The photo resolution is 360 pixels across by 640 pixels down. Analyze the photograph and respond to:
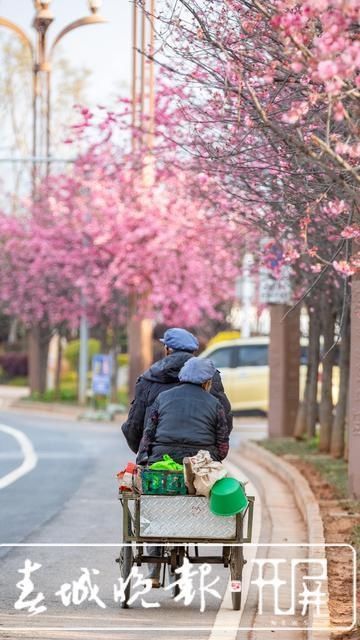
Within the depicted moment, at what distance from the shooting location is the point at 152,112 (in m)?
33.8

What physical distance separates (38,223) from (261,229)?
32.4 metres

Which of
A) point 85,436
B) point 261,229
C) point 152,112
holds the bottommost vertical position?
point 85,436

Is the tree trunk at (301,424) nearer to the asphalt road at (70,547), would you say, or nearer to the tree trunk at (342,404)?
the asphalt road at (70,547)

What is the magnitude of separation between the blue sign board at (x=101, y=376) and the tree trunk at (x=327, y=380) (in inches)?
629

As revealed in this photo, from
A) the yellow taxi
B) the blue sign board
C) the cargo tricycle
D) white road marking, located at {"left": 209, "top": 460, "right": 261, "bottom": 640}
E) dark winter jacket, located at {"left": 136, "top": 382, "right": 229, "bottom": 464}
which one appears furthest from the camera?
the blue sign board

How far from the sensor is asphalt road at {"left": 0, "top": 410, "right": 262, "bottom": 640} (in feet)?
33.6

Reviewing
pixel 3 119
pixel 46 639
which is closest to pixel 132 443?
pixel 46 639

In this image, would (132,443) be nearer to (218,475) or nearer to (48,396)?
(218,475)

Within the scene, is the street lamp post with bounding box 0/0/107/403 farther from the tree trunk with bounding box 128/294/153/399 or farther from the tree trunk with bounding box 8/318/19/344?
the tree trunk with bounding box 8/318/19/344

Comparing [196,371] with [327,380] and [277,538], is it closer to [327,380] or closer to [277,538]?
[277,538]

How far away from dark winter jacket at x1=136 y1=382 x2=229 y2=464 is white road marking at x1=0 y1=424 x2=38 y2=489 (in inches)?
395

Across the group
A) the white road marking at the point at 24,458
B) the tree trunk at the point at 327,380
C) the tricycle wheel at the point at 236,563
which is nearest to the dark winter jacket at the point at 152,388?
the tricycle wheel at the point at 236,563

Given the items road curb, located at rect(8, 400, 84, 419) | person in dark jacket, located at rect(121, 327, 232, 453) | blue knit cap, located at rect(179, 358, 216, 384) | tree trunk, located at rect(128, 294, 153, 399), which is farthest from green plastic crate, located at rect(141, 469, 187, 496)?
tree trunk, located at rect(128, 294, 153, 399)

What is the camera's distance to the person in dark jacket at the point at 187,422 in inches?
418
